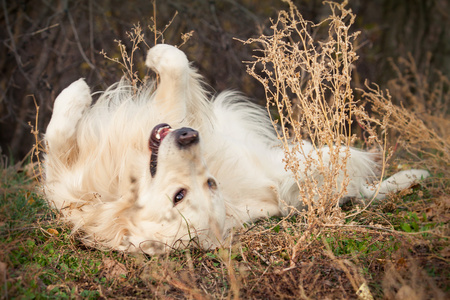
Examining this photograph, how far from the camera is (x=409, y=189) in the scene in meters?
3.69

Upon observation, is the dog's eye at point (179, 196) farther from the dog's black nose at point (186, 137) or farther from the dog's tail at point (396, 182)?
the dog's tail at point (396, 182)

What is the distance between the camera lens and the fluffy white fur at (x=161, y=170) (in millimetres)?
2779

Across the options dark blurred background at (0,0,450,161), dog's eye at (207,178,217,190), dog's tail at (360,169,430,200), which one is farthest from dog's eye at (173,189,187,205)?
dark blurred background at (0,0,450,161)

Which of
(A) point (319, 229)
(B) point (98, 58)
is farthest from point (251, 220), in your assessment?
(B) point (98, 58)

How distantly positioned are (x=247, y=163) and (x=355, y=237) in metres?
1.09

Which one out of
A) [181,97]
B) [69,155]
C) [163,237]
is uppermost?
[181,97]

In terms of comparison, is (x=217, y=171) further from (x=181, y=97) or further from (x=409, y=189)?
(x=409, y=189)

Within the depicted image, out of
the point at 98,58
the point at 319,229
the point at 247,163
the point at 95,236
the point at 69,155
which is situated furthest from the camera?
the point at 98,58

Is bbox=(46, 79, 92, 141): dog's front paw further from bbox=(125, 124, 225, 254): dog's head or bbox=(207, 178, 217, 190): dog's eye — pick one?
bbox=(207, 178, 217, 190): dog's eye

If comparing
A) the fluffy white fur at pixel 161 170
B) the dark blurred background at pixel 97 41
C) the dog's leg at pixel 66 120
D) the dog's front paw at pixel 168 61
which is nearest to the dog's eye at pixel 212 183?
the fluffy white fur at pixel 161 170

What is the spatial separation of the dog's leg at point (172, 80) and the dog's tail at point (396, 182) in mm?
1633

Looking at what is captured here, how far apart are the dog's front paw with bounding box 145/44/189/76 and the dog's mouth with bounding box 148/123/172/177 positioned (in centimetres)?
44

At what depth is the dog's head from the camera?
2738 millimetres

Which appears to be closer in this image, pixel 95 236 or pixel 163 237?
pixel 163 237
